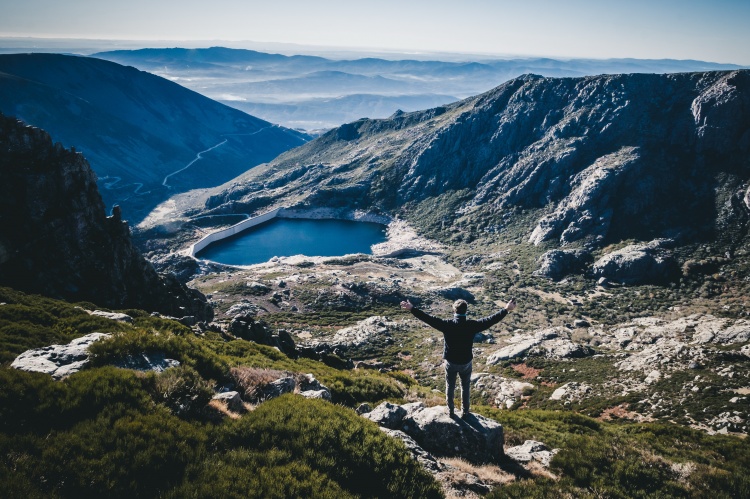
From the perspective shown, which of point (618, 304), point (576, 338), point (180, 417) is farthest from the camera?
point (618, 304)

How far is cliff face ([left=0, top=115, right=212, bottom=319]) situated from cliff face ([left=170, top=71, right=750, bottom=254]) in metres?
99.4

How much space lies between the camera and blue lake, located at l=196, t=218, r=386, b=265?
139250 millimetres

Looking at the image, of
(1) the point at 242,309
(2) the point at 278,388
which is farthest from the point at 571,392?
(1) the point at 242,309

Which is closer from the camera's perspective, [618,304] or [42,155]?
[42,155]

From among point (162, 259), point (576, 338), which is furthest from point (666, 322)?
point (162, 259)

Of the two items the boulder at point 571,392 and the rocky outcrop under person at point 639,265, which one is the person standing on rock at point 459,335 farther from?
the rocky outcrop under person at point 639,265

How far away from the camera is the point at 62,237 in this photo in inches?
1406

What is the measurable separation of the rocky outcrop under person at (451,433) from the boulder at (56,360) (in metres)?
8.40

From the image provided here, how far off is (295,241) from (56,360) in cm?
14399

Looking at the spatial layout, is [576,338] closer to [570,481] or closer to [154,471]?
[570,481]

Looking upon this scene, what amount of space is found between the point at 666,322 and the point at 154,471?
224 feet

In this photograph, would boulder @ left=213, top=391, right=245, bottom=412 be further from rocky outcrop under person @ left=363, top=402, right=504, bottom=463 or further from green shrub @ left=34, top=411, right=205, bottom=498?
rocky outcrop under person @ left=363, top=402, right=504, bottom=463

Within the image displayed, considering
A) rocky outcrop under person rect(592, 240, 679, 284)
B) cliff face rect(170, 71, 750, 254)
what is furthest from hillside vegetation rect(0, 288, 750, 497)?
cliff face rect(170, 71, 750, 254)

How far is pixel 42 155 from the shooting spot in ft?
130
